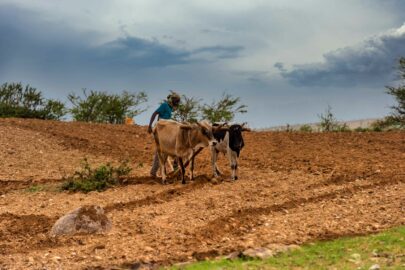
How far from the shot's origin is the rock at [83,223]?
10289mm

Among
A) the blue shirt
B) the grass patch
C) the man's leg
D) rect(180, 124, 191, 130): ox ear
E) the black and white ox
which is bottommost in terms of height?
the grass patch

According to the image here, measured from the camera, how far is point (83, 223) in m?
10.3

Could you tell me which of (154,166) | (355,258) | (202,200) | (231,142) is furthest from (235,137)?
(355,258)

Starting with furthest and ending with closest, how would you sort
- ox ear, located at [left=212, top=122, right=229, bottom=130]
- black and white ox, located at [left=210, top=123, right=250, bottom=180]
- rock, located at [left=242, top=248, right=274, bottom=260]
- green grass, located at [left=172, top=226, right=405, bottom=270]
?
ox ear, located at [left=212, top=122, right=229, bottom=130]
black and white ox, located at [left=210, top=123, right=250, bottom=180]
rock, located at [left=242, top=248, right=274, bottom=260]
green grass, located at [left=172, top=226, right=405, bottom=270]

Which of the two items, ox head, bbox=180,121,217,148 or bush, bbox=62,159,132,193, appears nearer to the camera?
ox head, bbox=180,121,217,148

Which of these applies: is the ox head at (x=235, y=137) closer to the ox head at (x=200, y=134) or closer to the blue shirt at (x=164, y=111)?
the ox head at (x=200, y=134)

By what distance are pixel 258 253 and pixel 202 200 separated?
414 centimetres

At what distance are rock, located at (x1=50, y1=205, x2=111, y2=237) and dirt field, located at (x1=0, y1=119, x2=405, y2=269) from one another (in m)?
0.26

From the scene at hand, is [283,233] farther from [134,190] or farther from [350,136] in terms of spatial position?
[350,136]

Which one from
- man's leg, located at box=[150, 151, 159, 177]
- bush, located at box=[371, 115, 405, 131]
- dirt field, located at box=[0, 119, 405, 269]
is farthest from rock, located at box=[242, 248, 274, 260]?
bush, located at box=[371, 115, 405, 131]

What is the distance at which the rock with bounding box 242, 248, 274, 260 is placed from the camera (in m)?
8.01

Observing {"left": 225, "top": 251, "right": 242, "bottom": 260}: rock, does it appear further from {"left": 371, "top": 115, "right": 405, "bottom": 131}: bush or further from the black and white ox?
{"left": 371, "top": 115, "right": 405, "bottom": 131}: bush

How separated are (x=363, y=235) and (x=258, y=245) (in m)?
1.66

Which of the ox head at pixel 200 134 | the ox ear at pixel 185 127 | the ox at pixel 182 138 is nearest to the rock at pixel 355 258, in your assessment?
the ox at pixel 182 138
